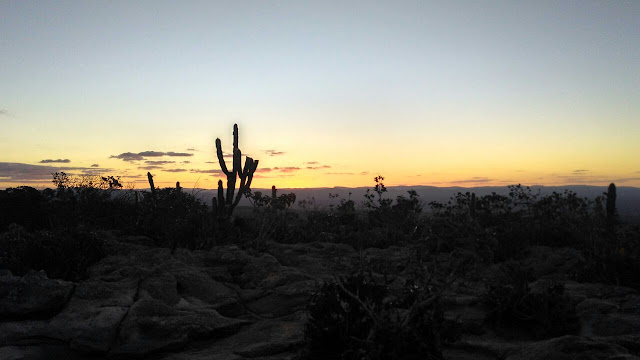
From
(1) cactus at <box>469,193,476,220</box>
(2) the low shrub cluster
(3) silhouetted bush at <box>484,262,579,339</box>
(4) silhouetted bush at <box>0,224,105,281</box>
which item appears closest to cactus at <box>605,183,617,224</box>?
(1) cactus at <box>469,193,476,220</box>

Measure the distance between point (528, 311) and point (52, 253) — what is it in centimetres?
751

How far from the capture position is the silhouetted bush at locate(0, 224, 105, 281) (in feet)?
26.0

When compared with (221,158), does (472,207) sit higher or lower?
lower

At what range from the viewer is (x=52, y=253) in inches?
319

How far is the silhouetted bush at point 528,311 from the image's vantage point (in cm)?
557

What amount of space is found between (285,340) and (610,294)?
15.9 feet

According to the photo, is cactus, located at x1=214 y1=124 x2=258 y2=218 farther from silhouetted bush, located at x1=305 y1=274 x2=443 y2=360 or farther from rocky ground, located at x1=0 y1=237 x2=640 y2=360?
silhouetted bush, located at x1=305 y1=274 x2=443 y2=360

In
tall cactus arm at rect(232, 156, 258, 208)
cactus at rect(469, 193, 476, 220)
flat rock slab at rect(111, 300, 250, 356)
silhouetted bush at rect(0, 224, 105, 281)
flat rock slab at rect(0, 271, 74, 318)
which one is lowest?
flat rock slab at rect(111, 300, 250, 356)

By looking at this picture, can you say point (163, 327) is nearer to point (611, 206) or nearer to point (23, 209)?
point (23, 209)

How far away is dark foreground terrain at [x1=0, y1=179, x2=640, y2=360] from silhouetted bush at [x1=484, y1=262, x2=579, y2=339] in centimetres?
2

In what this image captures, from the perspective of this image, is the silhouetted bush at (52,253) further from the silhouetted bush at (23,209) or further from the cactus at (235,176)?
the cactus at (235,176)

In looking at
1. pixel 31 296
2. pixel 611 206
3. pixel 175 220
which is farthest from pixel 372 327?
pixel 611 206

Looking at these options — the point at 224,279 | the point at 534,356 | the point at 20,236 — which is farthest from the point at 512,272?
the point at 20,236

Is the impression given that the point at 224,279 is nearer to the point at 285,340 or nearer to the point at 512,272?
the point at 285,340
